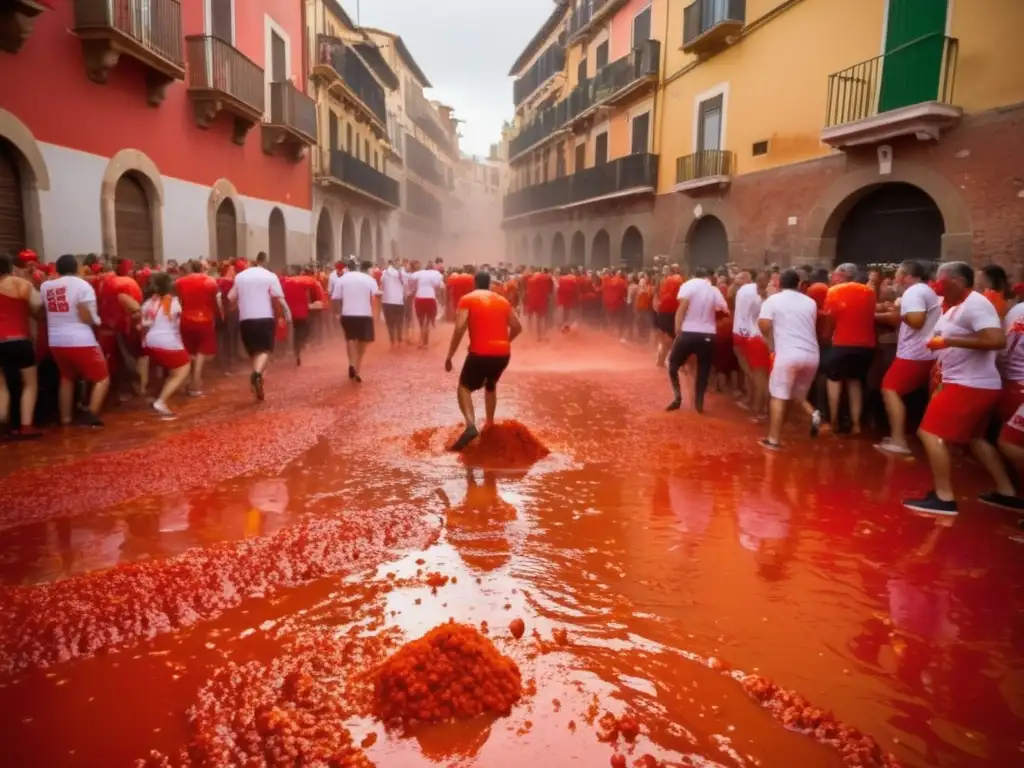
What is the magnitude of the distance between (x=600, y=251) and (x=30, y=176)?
20949 millimetres

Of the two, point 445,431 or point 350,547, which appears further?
point 445,431

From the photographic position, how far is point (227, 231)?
50.1 feet

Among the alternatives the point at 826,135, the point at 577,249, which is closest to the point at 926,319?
the point at 826,135

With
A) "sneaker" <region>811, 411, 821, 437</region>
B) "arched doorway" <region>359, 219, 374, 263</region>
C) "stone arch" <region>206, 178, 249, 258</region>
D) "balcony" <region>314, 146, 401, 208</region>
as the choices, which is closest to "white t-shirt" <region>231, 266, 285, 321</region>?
"stone arch" <region>206, 178, 249, 258</region>

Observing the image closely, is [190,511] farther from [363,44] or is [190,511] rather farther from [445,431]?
[363,44]

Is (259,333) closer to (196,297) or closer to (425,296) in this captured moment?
(196,297)

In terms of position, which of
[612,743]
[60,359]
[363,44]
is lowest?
[612,743]

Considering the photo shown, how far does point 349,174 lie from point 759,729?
23541 mm

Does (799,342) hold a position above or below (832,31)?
below

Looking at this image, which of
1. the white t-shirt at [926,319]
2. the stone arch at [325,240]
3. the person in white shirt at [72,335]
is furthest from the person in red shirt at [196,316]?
the stone arch at [325,240]

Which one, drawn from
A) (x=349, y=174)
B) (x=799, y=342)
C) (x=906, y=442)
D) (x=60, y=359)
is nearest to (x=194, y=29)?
(x=60, y=359)

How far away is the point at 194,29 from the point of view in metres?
13.4

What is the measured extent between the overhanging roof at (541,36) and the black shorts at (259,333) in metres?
27.5

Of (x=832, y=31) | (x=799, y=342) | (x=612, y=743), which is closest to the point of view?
(x=612, y=743)
